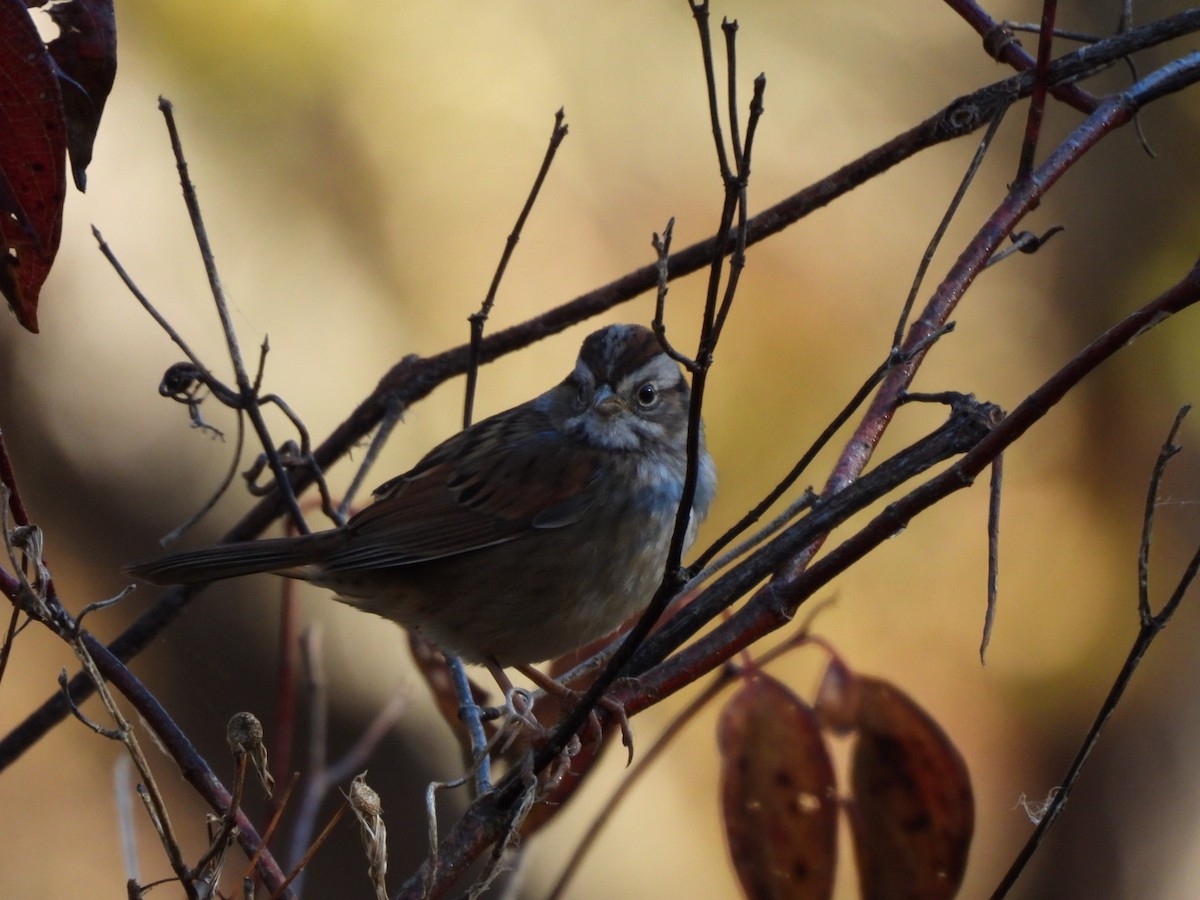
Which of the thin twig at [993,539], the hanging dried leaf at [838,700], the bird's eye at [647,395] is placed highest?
the bird's eye at [647,395]

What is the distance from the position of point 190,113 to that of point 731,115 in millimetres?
3902

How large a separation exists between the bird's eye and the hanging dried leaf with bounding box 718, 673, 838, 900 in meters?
1.14

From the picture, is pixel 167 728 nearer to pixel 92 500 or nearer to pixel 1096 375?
pixel 92 500

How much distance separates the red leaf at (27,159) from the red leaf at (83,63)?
0.05 m

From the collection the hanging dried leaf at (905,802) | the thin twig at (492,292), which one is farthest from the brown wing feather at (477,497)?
the hanging dried leaf at (905,802)

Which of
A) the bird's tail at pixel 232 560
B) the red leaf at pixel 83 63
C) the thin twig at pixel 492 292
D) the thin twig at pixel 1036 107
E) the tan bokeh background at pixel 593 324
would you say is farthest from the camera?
the tan bokeh background at pixel 593 324

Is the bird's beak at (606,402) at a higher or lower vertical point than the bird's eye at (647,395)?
lower

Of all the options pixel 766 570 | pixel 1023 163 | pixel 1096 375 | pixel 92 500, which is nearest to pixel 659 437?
pixel 1023 163

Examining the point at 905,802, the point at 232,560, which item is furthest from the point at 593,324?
the point at 905,802

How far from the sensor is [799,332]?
5148 mm

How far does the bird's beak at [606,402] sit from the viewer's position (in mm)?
3096

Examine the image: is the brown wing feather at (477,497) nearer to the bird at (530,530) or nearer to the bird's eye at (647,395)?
the bird at (530,530)

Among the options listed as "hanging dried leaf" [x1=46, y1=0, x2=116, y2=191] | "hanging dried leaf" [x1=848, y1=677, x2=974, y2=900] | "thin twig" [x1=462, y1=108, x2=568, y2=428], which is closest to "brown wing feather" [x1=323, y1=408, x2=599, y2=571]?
"thin twig" [x1=462, y1=108, x2=568, y2=428]

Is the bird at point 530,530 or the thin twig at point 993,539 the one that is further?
the bird at point 530,530
